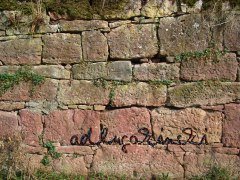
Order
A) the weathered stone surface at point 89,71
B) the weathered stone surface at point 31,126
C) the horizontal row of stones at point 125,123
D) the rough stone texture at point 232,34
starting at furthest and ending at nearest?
the weathered stone surface at point 31,126 < the weathered stone surface at point 89,71 < the horizontal row of stones at point 125,123 < the rough stone texture at point 232,34

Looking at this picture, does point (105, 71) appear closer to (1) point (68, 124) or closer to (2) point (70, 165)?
(1) point (68, 124)

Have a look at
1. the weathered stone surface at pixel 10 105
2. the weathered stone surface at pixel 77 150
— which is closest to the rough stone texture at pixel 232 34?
the weathered stone surface at pixel 77 150

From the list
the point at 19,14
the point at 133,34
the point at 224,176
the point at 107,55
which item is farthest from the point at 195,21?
the point at 19,14

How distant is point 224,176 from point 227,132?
1.52 feet

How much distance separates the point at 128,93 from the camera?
4336 mm

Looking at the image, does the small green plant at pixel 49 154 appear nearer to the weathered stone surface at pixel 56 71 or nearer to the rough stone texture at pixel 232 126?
the weathered stone surface at pixel 56 71

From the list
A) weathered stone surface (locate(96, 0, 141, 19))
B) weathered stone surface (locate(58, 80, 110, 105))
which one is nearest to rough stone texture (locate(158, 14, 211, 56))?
weathered stone surface (locate(96, 0, 141, 19))

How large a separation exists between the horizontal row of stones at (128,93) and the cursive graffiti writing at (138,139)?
1.02ft

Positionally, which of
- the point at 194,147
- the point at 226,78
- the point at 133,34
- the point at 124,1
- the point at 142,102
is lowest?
the point at 194,147

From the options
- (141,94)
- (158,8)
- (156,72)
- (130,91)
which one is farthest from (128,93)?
(158,8)

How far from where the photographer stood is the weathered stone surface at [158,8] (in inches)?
167

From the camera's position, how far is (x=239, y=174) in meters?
4.24

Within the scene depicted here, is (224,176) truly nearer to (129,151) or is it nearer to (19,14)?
(129,151)

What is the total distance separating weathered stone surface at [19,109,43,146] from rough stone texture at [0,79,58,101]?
0.56 ft
